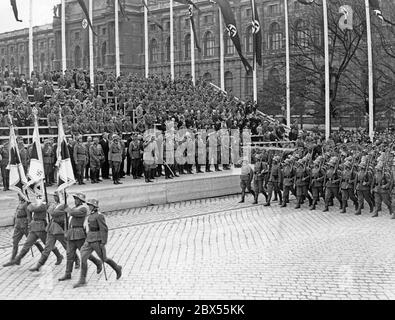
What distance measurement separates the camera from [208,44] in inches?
2808

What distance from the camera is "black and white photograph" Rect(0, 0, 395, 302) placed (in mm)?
11719

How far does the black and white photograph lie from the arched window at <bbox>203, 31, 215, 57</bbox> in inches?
1074

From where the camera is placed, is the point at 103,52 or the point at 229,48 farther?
the point at 103,52

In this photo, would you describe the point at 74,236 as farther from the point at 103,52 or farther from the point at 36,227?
the point at 103,52

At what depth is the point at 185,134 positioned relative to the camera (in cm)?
2452

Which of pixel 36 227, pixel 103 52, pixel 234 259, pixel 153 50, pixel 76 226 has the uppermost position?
pixel 153 50

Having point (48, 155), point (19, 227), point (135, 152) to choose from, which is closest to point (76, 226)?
point (19, 227)

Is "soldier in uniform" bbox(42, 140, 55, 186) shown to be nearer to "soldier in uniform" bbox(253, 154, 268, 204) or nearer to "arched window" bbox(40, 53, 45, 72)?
"soldier in uniform" bbox(253, 154, 268, 204)

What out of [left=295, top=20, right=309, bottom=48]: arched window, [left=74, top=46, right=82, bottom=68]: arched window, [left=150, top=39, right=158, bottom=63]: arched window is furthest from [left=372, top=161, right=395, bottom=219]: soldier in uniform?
[left=74, top=46, right=82, bottom=68]: arched window

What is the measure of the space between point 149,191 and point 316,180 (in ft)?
18.8
